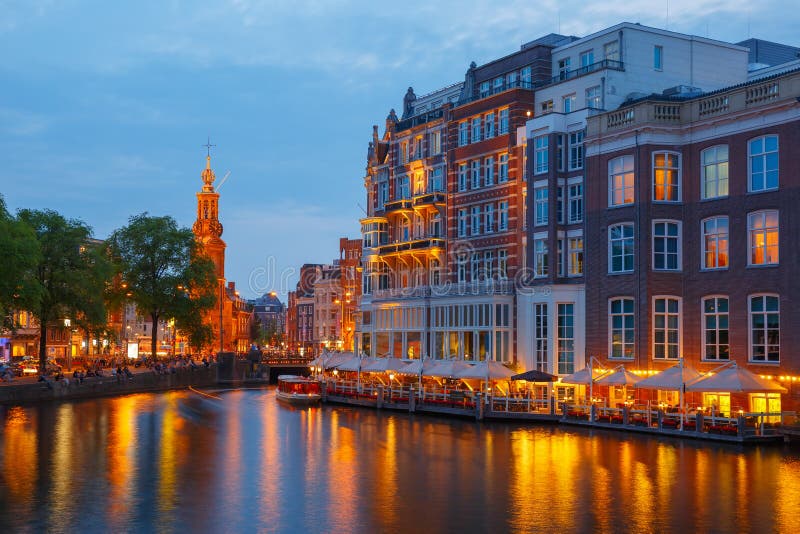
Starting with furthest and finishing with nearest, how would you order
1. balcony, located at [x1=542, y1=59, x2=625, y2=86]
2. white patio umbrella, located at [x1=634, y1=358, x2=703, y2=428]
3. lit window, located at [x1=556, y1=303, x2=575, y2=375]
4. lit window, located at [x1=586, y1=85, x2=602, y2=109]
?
balcony, located at [x1=542, y1=59, x2=625, y2=86], lit window, located at [x1=586, y1=85, x2=602, y2=109], lit window, located at [x1=556, y1=303, x2=575, y2=375], white patio umbrella, located at [x1=634, y1=358, x2=703, y2=428]

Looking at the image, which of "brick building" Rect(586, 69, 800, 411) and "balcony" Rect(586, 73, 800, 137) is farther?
"balcony" Rect(586, 73, 800, 137)

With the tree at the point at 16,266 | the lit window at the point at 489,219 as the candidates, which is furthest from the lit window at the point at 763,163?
the tree at the point at 16,266

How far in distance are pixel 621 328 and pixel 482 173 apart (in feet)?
68.8

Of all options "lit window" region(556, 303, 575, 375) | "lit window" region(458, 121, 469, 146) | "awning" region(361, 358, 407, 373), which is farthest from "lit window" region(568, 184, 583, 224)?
"awning" region(361, 358, 407, 373)

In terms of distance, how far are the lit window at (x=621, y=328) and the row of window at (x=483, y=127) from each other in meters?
18.8

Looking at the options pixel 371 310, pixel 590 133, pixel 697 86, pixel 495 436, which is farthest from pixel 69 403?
pixel 697 86

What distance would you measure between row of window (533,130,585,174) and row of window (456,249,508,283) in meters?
8.17

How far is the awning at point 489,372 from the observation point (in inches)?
2368

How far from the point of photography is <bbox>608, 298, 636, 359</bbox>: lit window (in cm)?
5562

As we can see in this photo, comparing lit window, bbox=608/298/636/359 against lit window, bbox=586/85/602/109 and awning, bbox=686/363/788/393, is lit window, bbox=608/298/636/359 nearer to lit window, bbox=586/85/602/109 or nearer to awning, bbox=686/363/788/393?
awning, bbox=686/363/788/393

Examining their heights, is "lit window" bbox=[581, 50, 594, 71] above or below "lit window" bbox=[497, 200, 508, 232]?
above

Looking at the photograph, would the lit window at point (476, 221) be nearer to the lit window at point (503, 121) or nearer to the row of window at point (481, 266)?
the row of window at point (481, 266)

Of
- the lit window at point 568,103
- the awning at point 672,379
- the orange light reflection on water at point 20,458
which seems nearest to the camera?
the orange light reflection on water at point 20,458

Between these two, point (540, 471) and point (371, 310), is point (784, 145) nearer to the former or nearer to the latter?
point (540, 471)
